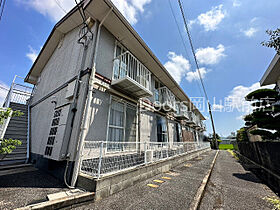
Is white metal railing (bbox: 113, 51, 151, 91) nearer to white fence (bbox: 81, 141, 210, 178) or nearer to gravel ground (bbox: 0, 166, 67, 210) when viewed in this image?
white fence (bbox: 81, 141, 210, 178)

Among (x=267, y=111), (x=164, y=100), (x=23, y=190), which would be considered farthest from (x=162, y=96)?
(x=23, y=190)

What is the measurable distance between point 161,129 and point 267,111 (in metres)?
5.09

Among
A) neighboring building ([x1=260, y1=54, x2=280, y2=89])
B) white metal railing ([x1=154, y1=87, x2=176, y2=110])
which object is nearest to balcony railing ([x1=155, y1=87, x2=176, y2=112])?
white metal railing ([x1=154, y1=87, x2=176, y2=110])

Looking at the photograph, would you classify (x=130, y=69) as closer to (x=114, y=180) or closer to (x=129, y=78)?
(x=129, y=78)

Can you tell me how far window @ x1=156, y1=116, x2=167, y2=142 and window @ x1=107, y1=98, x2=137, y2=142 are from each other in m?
2.49

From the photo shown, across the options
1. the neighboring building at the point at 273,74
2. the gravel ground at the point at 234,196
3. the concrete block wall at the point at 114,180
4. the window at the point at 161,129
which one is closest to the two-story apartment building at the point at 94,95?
the concrete block wall at the point at 114,180

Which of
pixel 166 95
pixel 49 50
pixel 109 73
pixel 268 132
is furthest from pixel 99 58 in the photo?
pixel 268 132

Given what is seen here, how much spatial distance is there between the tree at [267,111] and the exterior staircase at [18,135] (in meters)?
10.5

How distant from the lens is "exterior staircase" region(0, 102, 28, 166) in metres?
4.64

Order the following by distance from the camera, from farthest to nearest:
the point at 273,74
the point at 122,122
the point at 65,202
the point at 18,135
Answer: the point at 273,74 → the point at 18,135 → the point at 122,122 → the point at 65,202

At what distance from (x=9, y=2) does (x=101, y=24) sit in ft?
9.03

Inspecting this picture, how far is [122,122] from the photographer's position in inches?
184

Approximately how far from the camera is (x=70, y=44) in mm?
5359

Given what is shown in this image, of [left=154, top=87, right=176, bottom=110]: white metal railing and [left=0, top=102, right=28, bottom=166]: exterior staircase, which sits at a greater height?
[left=154, top=87, right=176, bottom=110]: white metal railing
